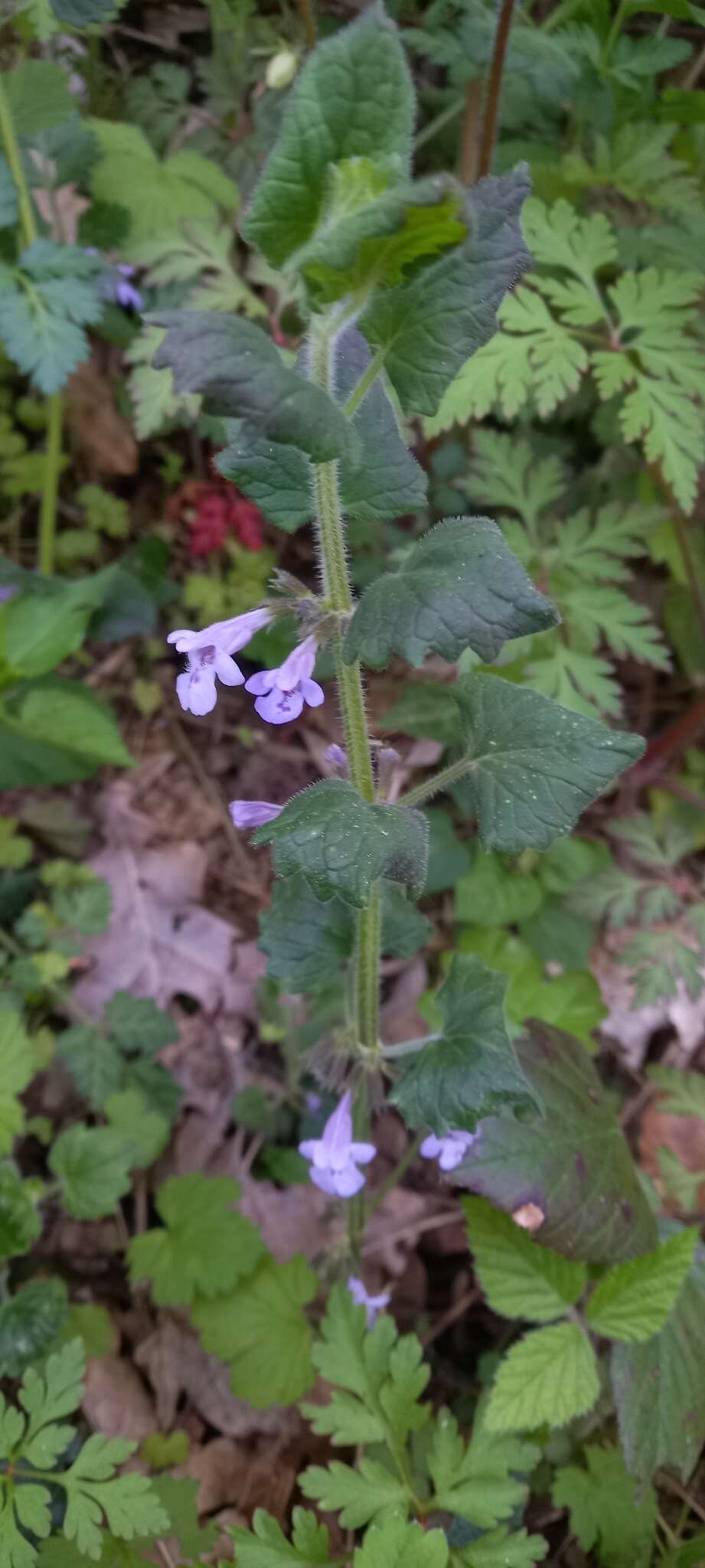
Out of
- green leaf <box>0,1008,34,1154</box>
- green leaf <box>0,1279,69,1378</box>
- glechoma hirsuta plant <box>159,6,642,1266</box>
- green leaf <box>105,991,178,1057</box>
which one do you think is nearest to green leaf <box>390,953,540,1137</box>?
glechoma hirsuta plant <box>159,6,642,1266</box>

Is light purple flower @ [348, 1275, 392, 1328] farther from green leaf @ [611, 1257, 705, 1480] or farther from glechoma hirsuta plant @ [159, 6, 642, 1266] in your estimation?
glechoma hirsuta plant @ [159, 6, 642, 1266]

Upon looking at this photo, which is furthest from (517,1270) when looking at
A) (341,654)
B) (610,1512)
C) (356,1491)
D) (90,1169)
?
(341,654)

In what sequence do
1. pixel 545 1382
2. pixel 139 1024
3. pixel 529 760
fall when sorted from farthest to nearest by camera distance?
pixel 139 1024
pixel 545 1382
pixel 529 760

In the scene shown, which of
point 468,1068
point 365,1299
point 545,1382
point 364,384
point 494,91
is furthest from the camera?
point 494,91

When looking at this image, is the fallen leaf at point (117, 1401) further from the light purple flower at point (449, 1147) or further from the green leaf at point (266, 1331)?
the light purple flower at point (449, 1147)

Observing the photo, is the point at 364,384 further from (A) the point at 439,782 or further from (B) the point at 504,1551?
(B) the point at 504,1551

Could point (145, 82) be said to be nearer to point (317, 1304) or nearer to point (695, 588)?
point (695, 588)

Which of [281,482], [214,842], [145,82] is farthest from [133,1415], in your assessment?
[145,82]
